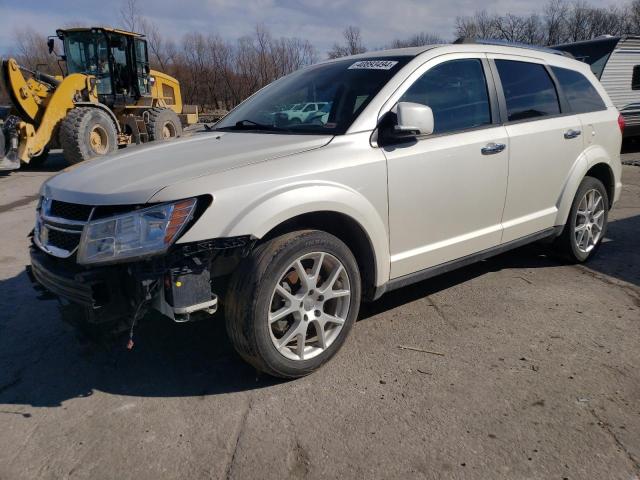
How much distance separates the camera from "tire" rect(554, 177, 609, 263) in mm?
4465

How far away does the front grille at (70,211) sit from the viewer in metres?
2.59

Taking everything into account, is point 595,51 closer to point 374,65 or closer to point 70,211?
point 374,65

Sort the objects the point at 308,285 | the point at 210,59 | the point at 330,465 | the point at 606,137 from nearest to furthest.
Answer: the point at 330,465 → the point at 308,285 → the point at 606,137 → the point at 210,59

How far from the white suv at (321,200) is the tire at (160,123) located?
10157 millimetres

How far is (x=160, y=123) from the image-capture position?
13672 millimetres

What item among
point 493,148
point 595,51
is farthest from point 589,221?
point 595,51

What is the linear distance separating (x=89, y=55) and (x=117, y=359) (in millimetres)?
11869

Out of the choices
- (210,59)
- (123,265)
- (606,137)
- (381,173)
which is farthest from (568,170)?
(210,59)

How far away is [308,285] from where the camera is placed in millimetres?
2822

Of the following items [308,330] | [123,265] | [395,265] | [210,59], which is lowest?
[308,330]

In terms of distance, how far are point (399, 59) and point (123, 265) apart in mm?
2155

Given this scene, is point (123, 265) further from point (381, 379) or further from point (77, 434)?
point (381, 379)

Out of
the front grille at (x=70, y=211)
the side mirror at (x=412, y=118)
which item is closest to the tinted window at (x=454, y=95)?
the side mirror at (x=412, y=118)

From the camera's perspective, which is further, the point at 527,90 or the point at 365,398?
the point at 527,90
